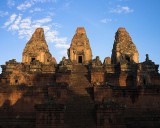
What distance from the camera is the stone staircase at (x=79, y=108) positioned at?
13742mm

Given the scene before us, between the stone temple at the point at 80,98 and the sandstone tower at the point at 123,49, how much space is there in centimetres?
464

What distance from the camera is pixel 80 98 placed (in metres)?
16.8

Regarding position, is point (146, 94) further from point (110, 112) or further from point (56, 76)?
point (56, 76)

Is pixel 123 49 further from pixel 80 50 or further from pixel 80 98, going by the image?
pixel 80 98

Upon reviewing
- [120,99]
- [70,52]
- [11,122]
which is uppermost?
[70,52]

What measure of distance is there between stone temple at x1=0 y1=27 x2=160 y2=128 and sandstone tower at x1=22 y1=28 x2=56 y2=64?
447 cm

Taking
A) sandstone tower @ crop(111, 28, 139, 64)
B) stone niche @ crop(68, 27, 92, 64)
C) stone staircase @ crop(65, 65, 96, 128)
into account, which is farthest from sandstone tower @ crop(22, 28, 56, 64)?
stone staircase @ crop(65, 65, 96, 128)

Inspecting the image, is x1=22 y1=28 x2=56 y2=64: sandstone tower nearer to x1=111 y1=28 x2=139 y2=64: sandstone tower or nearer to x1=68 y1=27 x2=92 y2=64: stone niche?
x1=68 y1=27 x2=92 y2=64: stone niche

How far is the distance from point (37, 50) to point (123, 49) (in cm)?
955

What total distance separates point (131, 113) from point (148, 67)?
8.04m

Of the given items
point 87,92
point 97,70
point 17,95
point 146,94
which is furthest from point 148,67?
point 17,95

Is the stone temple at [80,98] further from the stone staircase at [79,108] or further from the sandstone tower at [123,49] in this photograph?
the sandstone tower at [123,49]

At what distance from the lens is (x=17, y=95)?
56.6 ft

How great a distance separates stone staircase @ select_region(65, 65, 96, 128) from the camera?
13742 millimetres
